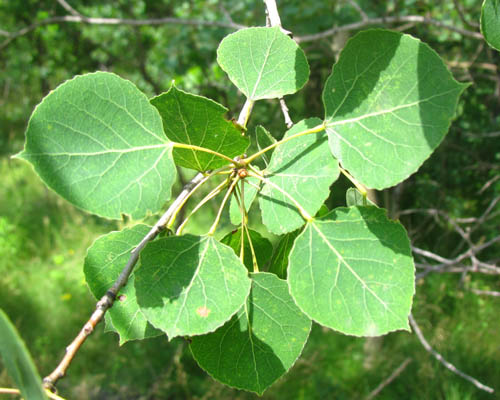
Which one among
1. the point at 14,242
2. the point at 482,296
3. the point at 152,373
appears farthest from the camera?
the point at 14,242

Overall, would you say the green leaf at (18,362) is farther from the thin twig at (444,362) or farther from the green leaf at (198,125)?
the thin twig at (444,362)

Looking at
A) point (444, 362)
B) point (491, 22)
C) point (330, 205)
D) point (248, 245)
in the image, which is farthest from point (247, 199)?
point (330, 205)

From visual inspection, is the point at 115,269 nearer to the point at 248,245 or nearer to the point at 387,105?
the point at 248,245

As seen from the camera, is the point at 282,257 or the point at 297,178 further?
the point at 282,257

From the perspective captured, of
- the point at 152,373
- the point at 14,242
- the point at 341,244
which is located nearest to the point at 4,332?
the point at 341,244

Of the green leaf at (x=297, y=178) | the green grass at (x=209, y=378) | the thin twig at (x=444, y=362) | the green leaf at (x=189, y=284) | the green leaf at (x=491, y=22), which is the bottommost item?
the green grass at (x=209, y=378)

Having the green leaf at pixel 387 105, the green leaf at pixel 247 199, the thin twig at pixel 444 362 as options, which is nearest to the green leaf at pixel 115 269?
the green leaf at pixel 247 199

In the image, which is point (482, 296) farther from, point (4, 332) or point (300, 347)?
point (4, 332)
